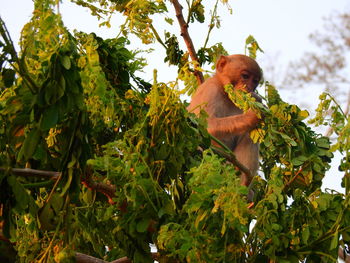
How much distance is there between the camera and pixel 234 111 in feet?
27.0

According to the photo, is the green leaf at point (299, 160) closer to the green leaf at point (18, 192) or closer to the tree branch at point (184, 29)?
the green leaf at point (18, 192)

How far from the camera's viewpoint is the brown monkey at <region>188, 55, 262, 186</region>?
7.31m

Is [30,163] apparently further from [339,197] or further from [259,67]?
[259,67]

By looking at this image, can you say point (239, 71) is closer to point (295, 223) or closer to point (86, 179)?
point (295, 223)

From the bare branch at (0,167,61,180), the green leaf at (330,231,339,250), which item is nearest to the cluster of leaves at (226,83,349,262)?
the green leaf at (330,231,339,250)

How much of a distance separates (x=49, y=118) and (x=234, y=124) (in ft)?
14.3

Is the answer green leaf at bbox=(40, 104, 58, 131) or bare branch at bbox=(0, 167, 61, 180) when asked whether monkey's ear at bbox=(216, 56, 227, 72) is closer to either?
bare branch at bbox=(0, 167, 61, 180)

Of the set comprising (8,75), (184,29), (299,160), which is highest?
(184,29)

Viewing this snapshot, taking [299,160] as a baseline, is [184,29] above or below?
above

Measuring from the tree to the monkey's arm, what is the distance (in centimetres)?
229

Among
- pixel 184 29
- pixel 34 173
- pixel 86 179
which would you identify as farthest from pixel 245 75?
pixel 34 173

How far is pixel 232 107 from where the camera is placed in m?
8.23

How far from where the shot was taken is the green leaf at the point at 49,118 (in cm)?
298

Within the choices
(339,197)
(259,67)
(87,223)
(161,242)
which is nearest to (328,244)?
(339,197)
